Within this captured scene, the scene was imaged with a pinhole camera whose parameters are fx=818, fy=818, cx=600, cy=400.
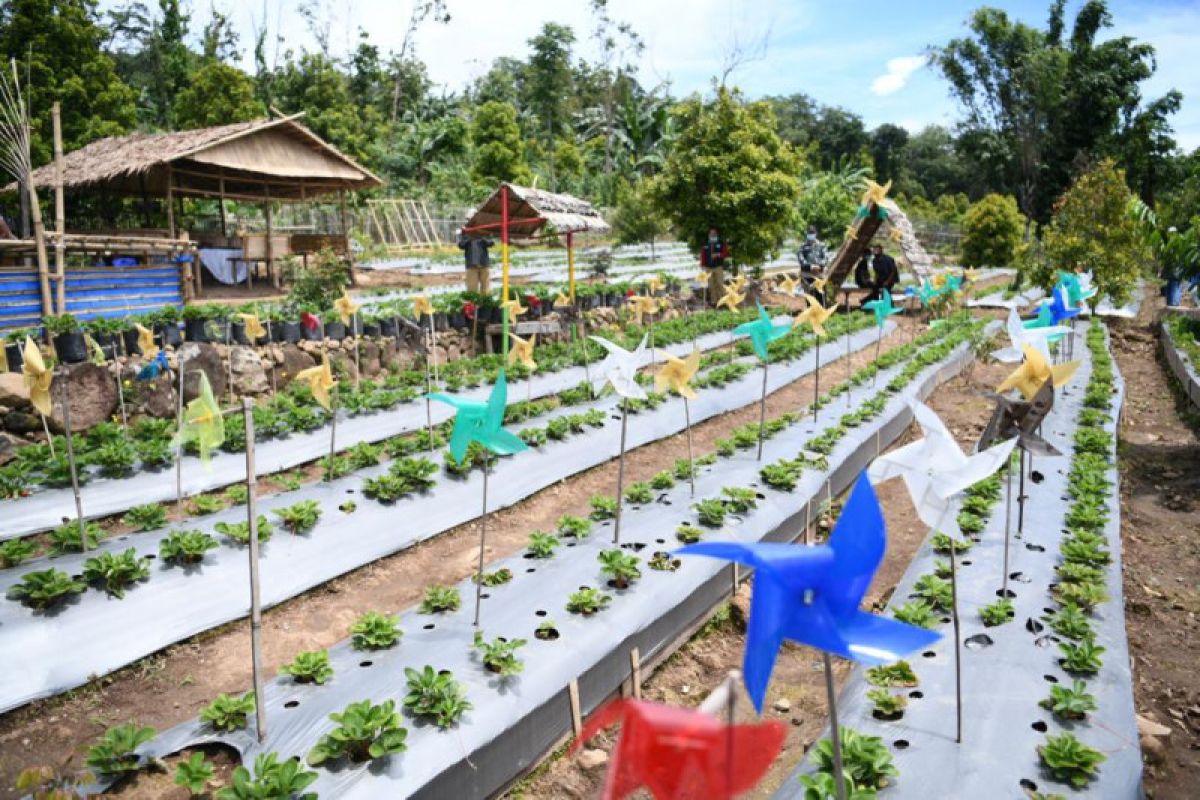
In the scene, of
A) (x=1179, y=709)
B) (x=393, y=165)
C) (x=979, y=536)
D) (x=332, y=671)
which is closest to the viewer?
(x=332, y=671)

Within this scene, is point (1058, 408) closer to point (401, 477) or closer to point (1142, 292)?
point (401, 477)

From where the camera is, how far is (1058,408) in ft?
33.4

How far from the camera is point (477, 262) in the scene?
560 inches

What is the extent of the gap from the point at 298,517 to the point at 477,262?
8.79m

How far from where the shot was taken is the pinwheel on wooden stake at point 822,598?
193cm

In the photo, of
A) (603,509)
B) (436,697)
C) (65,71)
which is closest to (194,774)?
(436,697)

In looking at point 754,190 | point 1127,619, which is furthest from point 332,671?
point 754,190

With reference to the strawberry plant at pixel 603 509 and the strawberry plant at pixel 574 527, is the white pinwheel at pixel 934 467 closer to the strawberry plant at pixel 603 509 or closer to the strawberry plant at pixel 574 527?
the strawberry plant at pixel 574 527

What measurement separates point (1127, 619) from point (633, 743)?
18.1 ft

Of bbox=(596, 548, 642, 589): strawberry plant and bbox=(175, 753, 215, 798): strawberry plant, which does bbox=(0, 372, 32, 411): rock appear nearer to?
bbox=(175, 753, 215, 798): strawberry plant

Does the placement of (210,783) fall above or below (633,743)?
below

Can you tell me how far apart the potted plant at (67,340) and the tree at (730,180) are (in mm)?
12466

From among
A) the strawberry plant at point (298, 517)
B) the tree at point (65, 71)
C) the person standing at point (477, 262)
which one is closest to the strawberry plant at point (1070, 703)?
the strawberry plant at point (298, 517)

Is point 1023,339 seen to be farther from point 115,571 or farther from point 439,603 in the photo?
point 115,571
